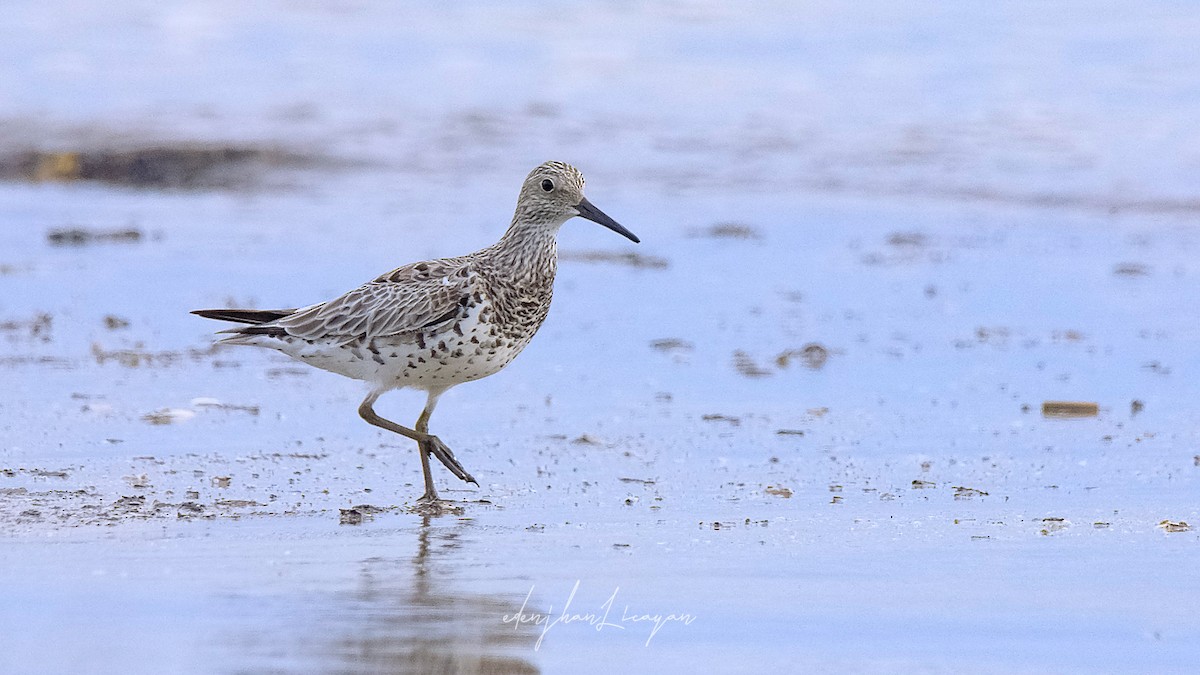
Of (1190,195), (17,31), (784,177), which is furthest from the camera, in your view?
(17,31)

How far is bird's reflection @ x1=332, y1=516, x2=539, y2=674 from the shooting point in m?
4.22

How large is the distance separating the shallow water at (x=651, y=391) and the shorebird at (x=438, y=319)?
1.40 ft

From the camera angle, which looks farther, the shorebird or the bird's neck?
the bird's neck

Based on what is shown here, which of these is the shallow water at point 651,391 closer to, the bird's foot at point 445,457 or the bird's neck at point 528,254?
the bird's foot at point 445,457

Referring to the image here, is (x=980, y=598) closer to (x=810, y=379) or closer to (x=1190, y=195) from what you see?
(x=810, y=379)

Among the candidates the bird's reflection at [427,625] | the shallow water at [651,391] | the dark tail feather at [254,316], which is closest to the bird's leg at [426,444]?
the shallow water at [651,391]

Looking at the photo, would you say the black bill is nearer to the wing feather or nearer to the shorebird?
the shorebird

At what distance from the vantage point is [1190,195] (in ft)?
47.8

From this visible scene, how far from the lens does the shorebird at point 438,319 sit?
21.4 feet

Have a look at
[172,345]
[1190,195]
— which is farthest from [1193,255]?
[172,345]

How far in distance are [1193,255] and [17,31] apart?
18434 millimetres

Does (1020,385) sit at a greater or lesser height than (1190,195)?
lesser

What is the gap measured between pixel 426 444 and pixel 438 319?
498 millimetres

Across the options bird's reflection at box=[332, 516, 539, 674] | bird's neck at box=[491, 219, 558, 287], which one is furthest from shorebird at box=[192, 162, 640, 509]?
bird's reflection at box=[332, 516, 539, 674]
